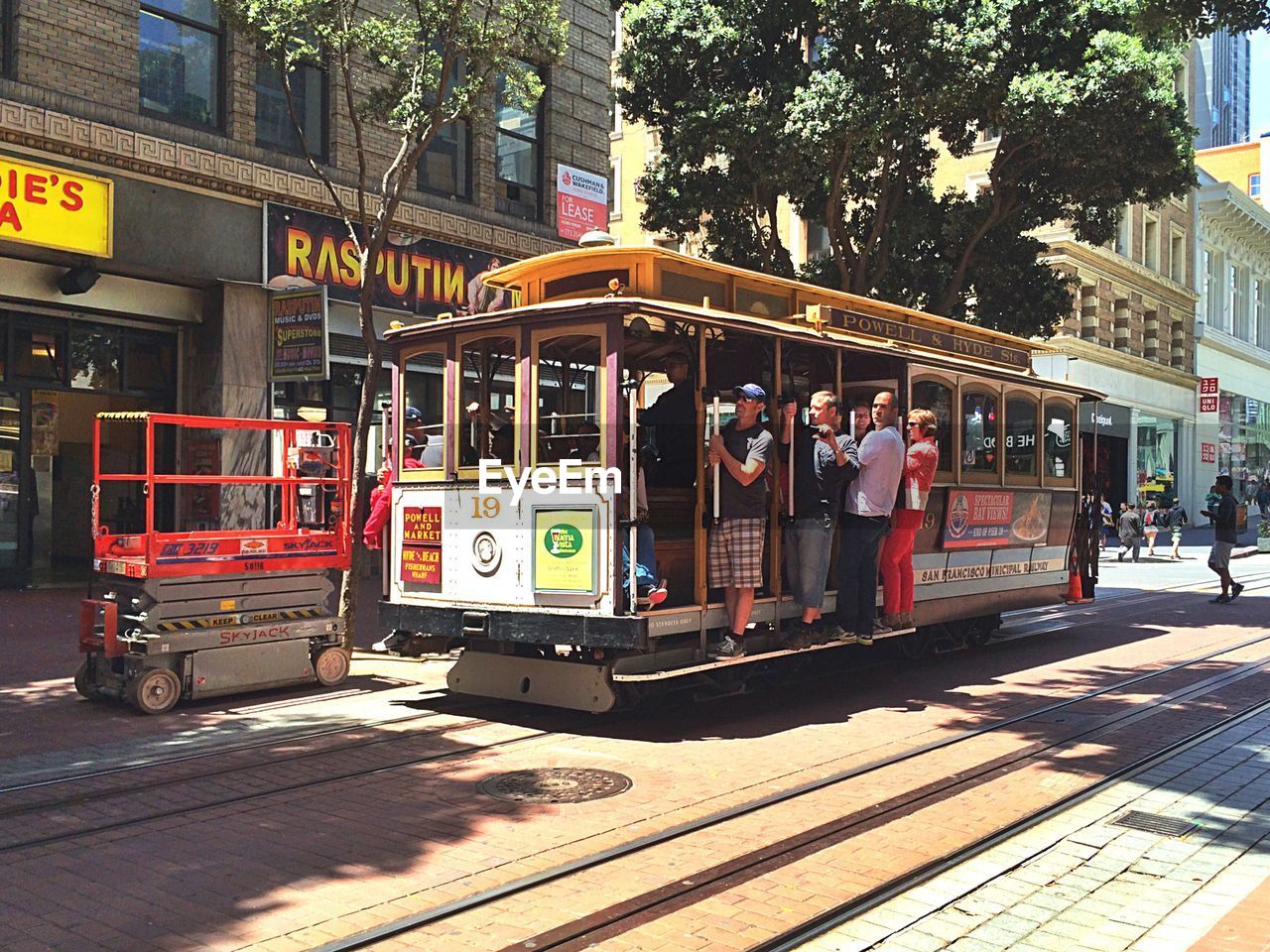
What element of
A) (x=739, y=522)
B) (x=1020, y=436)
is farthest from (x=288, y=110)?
(x=739, y=522)

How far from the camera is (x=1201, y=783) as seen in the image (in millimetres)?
6922

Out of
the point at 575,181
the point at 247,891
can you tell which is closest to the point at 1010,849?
the point at 247,891

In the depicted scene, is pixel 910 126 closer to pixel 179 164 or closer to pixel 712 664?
pixel 179 164

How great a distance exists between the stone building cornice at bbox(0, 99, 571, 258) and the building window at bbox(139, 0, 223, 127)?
67 cm

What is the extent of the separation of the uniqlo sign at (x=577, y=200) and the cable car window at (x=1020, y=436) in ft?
32.3

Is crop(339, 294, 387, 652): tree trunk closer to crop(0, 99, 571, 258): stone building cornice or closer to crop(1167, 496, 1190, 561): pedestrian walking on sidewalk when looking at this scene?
crop(0, 99, 571, 258): stone building cornice

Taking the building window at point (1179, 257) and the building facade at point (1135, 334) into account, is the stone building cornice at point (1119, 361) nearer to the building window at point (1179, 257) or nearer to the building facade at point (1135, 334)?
the building facade at point (1135, 334)

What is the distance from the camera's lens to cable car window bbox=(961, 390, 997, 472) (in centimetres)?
1152

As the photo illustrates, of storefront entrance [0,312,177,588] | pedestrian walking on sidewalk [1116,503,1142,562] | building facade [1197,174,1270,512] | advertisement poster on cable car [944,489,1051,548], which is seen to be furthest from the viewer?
building facade [1197,174,1270,512]

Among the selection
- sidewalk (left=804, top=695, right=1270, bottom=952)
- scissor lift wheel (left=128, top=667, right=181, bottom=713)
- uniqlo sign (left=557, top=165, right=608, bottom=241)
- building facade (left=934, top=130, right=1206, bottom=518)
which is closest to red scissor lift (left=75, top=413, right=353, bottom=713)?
scissor lift wheel (left=128, top=667, right=181, bottom=713)

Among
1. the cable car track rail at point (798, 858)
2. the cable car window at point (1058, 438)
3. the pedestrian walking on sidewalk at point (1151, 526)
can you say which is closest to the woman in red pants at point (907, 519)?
the cable car track rail at point (798, 858)

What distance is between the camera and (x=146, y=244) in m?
14.4

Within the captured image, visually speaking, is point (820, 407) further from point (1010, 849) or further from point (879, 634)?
point (1010, 849)

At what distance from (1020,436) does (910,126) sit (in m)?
5.52
